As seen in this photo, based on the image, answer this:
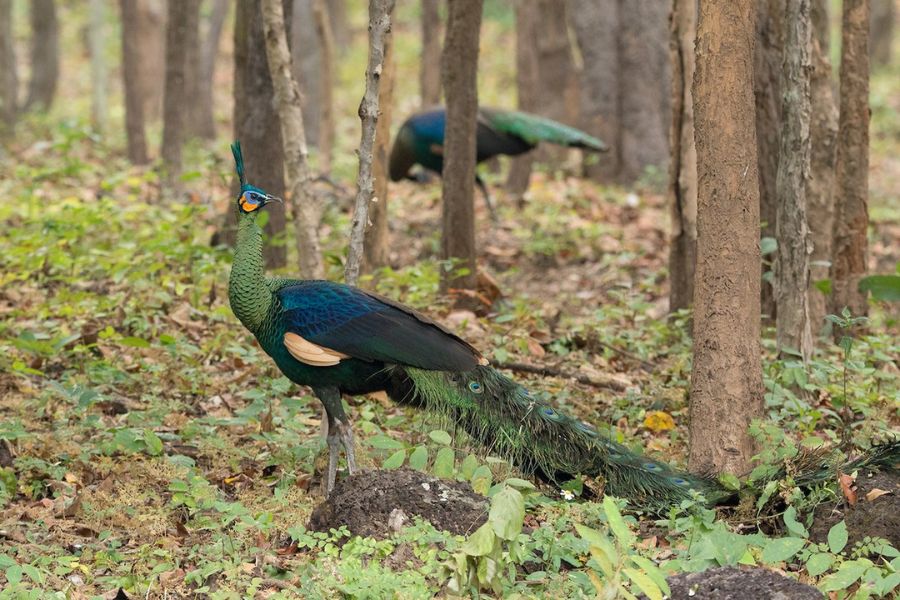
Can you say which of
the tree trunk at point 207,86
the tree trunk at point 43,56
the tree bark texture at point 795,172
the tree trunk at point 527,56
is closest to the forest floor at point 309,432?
the tree bark texture at point 795,172

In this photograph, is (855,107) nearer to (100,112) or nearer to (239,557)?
(239,557)

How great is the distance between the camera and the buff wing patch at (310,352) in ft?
18.3

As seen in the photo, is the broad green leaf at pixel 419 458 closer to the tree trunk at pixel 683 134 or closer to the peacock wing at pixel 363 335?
the peacock wing at pixel 363 335

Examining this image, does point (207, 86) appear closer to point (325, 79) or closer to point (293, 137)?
point (325, 79)

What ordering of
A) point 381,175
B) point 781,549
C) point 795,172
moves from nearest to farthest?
point 781,549 < point 795,172 < point 381,175

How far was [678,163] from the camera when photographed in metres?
8.02

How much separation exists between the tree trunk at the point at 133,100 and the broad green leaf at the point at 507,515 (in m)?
11.8

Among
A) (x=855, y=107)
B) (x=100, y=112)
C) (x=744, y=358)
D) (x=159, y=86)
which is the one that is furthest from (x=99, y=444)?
(x=159, y=86)

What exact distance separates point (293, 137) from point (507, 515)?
413 centimetres

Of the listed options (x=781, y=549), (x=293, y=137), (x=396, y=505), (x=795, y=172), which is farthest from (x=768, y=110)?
(x=396, y=505)

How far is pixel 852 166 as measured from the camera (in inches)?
326

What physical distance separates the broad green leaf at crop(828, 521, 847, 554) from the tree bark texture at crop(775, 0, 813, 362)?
229 centimetres

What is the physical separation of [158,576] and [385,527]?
94 cm

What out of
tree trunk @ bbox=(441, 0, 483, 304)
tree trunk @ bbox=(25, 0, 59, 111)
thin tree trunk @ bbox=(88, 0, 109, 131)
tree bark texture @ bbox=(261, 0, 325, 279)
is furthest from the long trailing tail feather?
tree trunk @ bbox=(25, 0, 59, 111)
